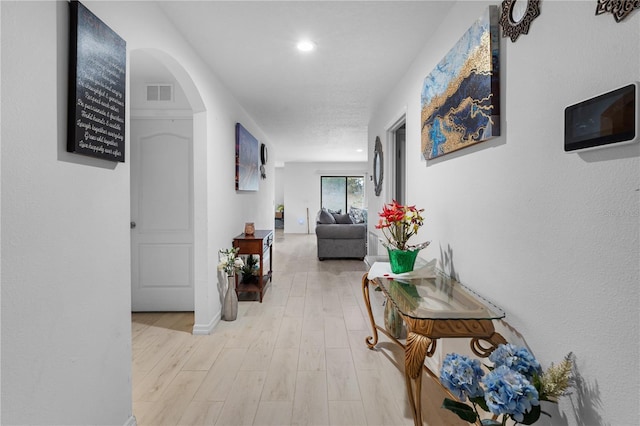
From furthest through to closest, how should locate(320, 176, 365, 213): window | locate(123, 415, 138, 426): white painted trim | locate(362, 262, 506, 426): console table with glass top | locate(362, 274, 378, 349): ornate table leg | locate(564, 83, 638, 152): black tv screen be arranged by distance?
locate(320, 176, 365, 213): window < locate(362, 274, 378, 349): ornate table leg < locate(123, 415, 138, 426): white painted trim < locate(362, 262, 506, 426): console table with glass top < locate(564, 83, 638, 152): black tv screen

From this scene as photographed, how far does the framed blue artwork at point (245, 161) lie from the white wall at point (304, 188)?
6.33 meters

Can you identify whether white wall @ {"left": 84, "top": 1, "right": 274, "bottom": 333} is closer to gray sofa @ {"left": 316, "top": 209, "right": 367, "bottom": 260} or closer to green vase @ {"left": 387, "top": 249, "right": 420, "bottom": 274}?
green vase @ {"left": 387, "top": 249, "right": 420, "bottom": 274}

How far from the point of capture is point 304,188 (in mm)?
11812

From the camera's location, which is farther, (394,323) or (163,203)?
(163,203)

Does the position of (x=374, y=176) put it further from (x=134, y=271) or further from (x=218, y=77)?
(x=134, y=271)

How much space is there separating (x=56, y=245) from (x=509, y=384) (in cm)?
165

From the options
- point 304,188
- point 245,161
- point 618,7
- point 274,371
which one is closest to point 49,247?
point 274,371

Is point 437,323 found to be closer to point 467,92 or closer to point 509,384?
point 509,384

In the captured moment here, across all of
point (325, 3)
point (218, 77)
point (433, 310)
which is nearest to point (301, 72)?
point (218, 77)

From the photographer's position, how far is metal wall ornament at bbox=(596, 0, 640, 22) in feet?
2.95

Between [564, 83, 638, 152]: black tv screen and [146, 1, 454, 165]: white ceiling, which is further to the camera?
[146, 1, 454, 165]: white ceiling

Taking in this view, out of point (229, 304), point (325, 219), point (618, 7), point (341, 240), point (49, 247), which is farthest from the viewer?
point (325, 219)

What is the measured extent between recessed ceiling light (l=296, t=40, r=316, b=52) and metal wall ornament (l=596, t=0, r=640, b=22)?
195 cm

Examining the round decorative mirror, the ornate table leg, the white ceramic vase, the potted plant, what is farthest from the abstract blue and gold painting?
the potted plant
